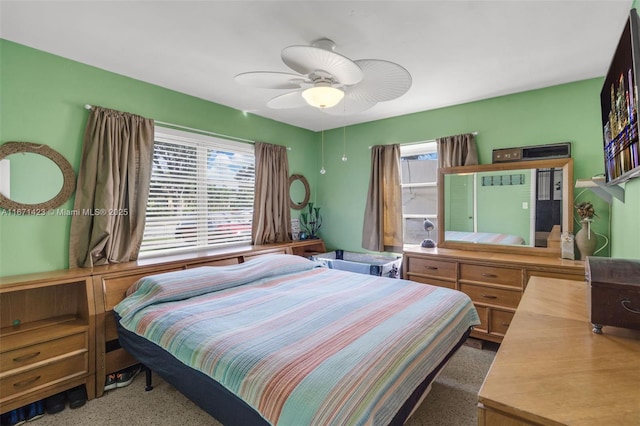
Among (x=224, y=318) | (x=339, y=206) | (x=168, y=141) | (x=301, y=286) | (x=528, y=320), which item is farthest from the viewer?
(x=339, y=206)

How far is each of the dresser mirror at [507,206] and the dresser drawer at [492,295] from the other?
563 millimetres

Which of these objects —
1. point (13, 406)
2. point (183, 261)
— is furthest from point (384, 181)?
point (13, 406)

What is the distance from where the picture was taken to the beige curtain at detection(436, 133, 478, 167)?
3279mm

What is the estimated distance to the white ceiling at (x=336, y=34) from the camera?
1744mm

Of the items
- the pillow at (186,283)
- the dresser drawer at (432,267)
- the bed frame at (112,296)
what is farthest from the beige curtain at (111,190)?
the dresser drawer at (432,267)

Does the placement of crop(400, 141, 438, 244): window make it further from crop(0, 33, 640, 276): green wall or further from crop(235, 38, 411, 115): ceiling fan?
crop(235, 38, 411, 115): ceiling fan

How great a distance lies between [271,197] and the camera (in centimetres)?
389

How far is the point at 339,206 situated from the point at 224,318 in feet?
9.37

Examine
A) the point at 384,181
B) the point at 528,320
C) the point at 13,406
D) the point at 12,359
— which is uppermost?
the point at 384,181

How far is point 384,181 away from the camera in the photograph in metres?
3.94

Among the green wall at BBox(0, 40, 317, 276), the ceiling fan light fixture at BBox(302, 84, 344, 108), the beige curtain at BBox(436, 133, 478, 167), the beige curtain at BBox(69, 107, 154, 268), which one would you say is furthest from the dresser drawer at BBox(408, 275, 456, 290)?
the green wall at BBox(0, 40, 317, 276)

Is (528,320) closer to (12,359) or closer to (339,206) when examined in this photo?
(12,359)

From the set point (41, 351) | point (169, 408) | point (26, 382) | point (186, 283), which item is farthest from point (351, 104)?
point (26, 382)

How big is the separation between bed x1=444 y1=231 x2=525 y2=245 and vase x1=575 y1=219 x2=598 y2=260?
466mm
